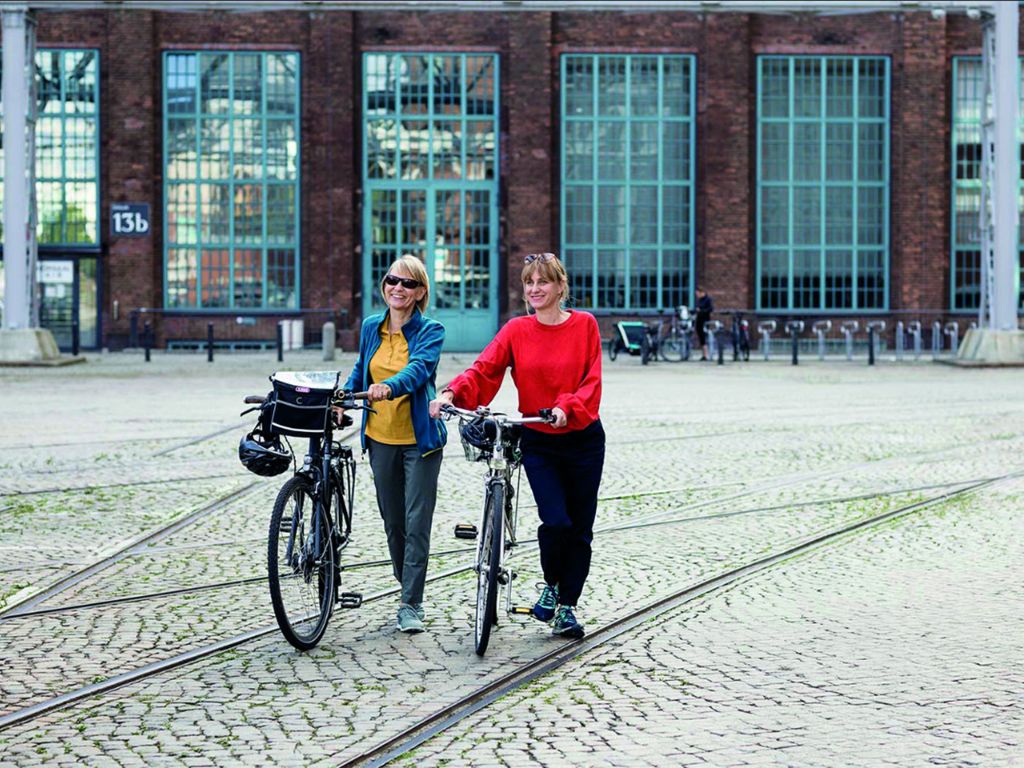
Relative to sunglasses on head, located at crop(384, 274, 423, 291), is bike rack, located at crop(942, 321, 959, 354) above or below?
below

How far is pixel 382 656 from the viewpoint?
258 inches

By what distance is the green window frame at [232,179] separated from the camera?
40250 millimetres

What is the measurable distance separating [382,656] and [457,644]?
0.38m

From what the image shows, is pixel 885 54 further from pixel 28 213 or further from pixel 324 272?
pixel 28 213

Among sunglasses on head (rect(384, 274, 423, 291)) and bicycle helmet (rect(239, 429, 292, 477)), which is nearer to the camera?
bicycle helmet (rect(239, 429, 292, 477))

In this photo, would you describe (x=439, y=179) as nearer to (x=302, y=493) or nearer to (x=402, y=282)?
(x=402, y=282)

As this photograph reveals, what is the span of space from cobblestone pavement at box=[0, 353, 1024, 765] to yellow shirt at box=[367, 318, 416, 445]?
2.75ft

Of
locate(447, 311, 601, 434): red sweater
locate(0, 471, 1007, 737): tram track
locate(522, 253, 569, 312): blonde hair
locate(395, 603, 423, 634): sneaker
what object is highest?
locate(522, 253, 569, 312): blonde hair

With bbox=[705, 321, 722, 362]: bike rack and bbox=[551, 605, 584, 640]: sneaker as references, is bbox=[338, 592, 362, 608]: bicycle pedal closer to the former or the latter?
bbox=[551, 605, 584, 640]: sneaker

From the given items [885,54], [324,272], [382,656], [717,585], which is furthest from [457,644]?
[885,54]

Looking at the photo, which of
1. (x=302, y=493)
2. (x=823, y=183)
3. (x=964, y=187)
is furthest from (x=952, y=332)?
(x=302, y=493)

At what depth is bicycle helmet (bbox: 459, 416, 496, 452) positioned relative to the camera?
6676 millimetres

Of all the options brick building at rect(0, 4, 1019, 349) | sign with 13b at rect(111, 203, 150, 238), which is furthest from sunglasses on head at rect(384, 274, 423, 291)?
sign with 13b at rect(111, 203, 150, 238)

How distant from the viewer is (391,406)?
23.2 feet
